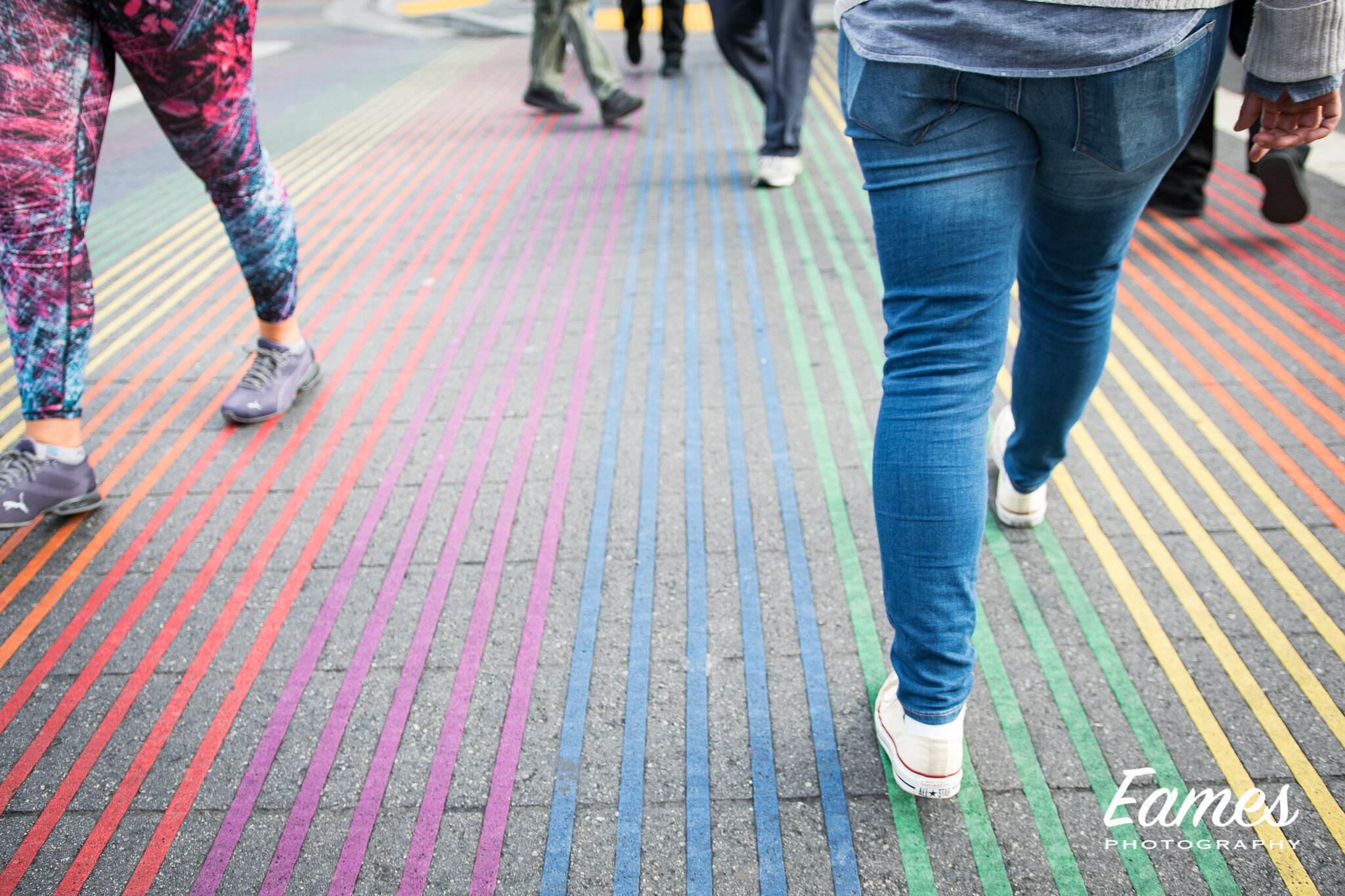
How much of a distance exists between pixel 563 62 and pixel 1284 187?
165 inches

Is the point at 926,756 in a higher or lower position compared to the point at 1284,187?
lower

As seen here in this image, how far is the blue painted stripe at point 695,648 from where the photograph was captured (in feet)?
4.40

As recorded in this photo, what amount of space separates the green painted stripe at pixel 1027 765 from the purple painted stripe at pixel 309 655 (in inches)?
49.7

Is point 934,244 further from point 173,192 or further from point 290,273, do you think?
point 173,192

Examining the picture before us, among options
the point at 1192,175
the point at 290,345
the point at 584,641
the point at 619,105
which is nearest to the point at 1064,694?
the point at 584,641

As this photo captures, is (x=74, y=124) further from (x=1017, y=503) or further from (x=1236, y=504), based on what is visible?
(x=1236, y=504)

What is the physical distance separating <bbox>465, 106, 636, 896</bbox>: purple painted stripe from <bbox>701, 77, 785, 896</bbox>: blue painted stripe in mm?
401

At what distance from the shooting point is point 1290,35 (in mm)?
1057

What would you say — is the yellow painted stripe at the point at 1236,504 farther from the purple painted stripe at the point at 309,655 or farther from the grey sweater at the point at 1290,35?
the purple painted stripe at the point at 309,655

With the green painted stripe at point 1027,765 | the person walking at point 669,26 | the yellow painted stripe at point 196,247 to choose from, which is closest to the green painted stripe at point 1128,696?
the green painted stripe at point 1027,765

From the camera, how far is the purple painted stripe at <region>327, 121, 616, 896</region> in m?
1.38

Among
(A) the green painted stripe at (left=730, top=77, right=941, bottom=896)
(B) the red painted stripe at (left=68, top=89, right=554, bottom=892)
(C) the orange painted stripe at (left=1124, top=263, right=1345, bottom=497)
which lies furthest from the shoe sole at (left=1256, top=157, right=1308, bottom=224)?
(B) the red painted stripe at (left=68, top=89, right=554, bottom=892)

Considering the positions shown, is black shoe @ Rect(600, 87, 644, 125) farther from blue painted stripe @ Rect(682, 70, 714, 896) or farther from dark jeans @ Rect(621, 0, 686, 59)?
blue painted stripe @ Rect(682, 70, 714, 896)

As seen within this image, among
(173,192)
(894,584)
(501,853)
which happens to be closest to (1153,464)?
(894,584)
